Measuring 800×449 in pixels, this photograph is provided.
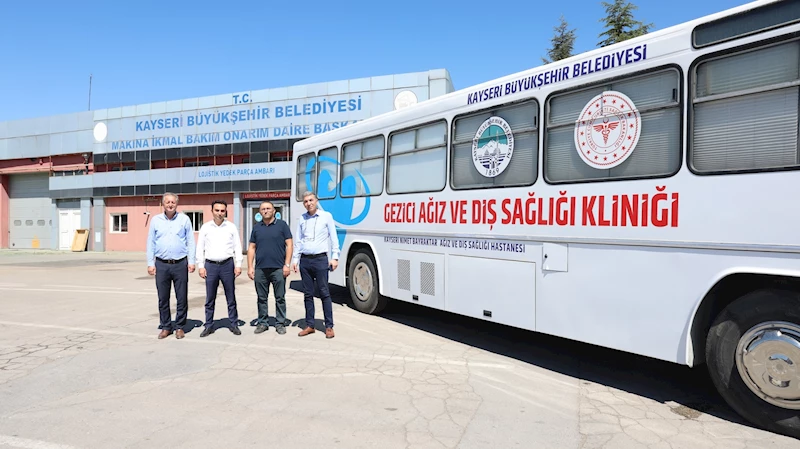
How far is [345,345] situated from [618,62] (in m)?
4.37

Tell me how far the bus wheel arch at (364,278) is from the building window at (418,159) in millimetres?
1245

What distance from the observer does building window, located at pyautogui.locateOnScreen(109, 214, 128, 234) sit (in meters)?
28.6

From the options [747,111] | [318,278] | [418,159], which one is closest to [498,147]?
[418,159]

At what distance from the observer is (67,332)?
6973 millimetres

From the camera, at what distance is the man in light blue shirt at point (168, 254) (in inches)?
253

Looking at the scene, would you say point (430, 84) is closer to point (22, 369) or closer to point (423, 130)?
point (423, 130)

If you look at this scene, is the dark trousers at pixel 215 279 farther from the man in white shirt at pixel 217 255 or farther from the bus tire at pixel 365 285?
the bus tire at pixel 365 285

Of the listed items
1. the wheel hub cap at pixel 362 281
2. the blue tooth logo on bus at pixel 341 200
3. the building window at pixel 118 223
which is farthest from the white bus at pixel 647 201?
the building window at pixel 118 223

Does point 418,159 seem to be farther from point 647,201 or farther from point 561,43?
point 561,43

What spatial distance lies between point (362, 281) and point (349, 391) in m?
3.82

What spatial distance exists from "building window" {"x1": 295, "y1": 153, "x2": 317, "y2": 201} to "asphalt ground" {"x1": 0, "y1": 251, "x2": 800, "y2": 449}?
10.9 feet

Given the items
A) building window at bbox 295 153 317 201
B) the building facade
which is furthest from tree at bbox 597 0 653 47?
building window at bbox 295 153 317 201

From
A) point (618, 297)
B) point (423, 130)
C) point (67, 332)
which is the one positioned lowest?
point (67, 332)

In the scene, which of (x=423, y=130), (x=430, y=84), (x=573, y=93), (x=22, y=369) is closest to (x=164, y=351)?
(x=22, y=369)
